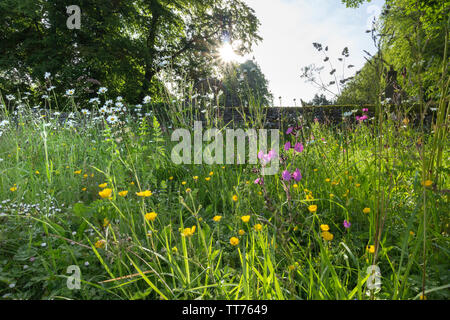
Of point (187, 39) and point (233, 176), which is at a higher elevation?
point (187, 39)

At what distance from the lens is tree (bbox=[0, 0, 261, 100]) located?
924cm

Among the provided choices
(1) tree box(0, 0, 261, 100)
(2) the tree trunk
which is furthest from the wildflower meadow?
(2) the tree trunk

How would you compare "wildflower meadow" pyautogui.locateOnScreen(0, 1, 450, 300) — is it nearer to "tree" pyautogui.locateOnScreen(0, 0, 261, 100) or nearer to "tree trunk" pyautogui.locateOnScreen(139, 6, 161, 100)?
"tree" pyautogui.locateOnScreen(0, 0, 261, 100)

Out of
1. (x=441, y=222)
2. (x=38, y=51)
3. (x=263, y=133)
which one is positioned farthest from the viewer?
(x=38, y=51)

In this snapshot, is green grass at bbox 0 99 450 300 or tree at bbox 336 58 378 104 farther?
tree at bbox 336 58 378 104

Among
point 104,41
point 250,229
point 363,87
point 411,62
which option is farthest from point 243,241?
point 104,41

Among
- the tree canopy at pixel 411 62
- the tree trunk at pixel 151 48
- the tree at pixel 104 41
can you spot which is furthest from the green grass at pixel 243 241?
the tree trunk at pixel 151 48

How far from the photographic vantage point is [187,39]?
502 inches

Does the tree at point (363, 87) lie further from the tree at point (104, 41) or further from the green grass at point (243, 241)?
the tree at point (104, 41)

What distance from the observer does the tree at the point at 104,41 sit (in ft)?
30.3
